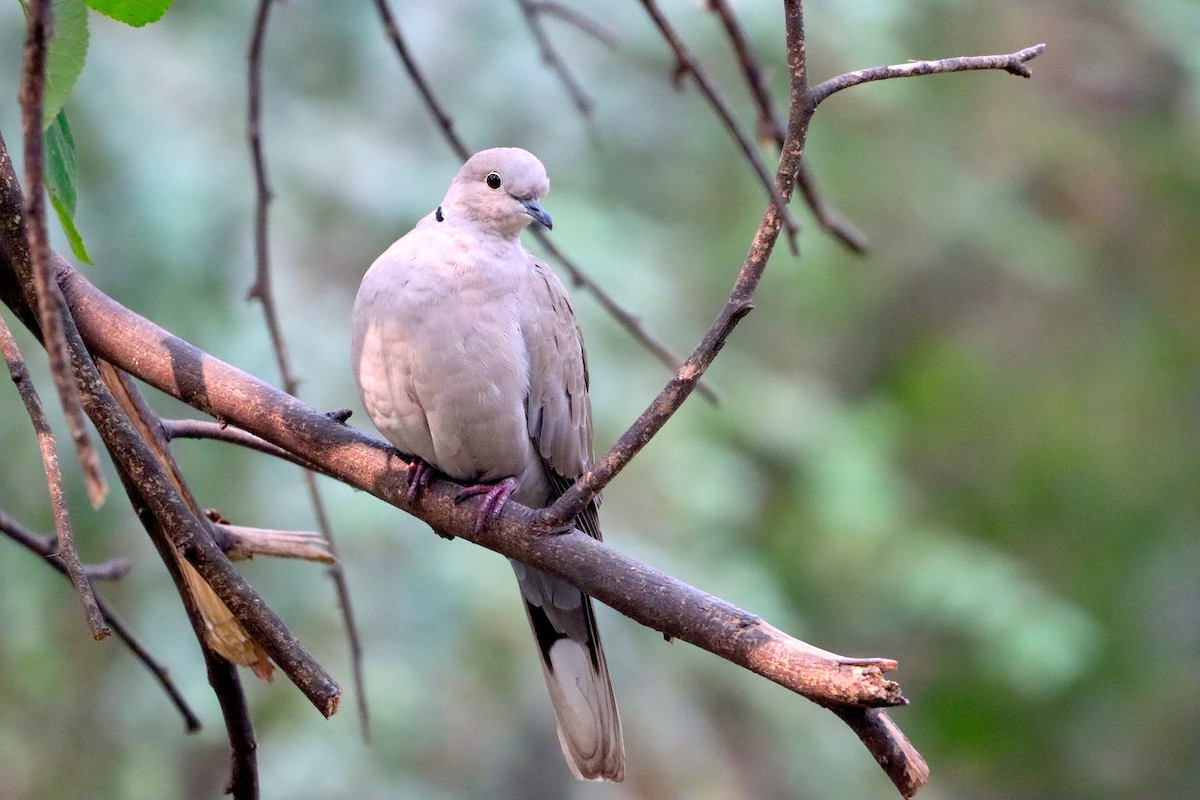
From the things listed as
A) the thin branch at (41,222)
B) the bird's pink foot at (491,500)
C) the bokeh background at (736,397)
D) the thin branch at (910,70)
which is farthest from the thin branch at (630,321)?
the thin branch at (41,222)

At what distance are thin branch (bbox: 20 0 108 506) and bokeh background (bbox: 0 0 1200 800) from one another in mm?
2622

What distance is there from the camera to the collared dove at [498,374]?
2359 mm

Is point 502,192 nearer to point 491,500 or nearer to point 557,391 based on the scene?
point 557,391

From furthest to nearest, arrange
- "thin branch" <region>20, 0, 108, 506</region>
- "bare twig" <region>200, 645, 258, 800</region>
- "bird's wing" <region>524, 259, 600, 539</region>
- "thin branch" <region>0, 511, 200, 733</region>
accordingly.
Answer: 1. "bird's wing" <region>524, 259, 600, 539</region>
2. "thin branch" <region>0, 511, 200, 733</region>
3. "bare twig" <region>200, 645, 258, 800</region>
4. "thin branch" <region>20, 0, 108, 506</region>

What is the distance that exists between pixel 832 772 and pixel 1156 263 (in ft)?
13.5

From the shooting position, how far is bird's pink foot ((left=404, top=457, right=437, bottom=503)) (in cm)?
200

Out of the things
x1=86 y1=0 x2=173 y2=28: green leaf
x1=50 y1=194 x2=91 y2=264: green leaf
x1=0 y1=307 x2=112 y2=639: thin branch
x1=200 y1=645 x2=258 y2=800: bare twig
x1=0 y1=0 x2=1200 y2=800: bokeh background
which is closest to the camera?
x1=0 y1=307 x2=112 y2=639: thin branch

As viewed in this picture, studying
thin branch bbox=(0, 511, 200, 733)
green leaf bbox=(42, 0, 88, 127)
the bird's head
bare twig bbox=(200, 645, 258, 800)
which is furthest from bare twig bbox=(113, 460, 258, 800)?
the bird's head

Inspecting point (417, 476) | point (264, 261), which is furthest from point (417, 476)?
point (264, 261)

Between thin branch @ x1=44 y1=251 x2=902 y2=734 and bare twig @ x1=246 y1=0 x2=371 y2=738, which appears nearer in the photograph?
thin branch @ x1=44 y1=251 x2=902 y2=734

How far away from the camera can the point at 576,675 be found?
2.55 meters

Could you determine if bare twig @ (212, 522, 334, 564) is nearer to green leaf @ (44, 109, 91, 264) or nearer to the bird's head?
green leaf @ (44, 109, 91, 264)

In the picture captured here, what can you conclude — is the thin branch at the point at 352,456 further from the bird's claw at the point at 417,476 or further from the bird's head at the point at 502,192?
the bird's head at the point at 502,192

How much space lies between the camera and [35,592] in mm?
3861
